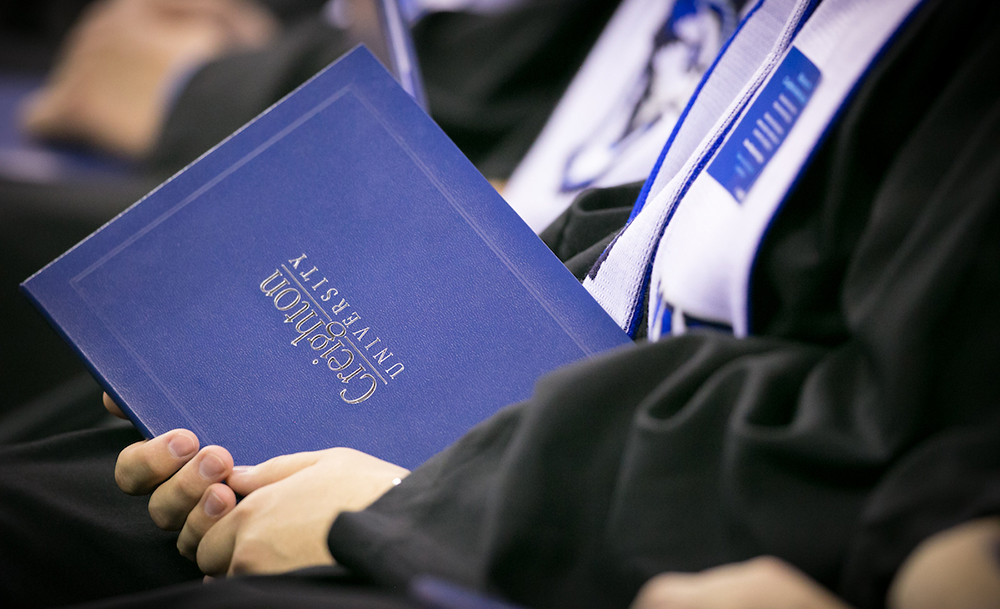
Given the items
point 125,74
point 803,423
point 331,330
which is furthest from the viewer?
point 125,74

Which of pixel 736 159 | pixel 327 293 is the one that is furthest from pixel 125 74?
pixel 736 159

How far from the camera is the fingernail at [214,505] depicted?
0.40 m

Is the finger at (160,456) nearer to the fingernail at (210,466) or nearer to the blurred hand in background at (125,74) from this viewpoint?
the fingernail at (210,466)

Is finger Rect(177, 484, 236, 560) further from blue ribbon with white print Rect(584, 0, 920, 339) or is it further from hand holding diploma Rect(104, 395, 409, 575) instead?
blue ribbon with white print Rect(584, 0, 920, 339)

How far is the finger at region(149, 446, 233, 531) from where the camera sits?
398 mm

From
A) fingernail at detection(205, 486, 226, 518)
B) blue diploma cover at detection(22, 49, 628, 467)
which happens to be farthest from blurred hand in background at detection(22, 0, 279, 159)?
fingernail at detection(205, 486, 226, 518)

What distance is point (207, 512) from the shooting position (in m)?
0.40

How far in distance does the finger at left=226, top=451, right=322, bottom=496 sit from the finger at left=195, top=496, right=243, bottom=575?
17 millimetres

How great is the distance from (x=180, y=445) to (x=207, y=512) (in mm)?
41

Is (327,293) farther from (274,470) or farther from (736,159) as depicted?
(736,159)

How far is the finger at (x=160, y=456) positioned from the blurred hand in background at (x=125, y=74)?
756 mm

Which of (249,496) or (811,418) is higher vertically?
(249,496)

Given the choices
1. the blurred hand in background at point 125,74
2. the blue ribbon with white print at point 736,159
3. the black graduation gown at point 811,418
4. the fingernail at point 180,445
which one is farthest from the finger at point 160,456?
the blurred hand in background at point 125,74

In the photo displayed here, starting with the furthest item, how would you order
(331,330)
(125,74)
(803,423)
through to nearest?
(125,74)
(331,330)
(803,423)
